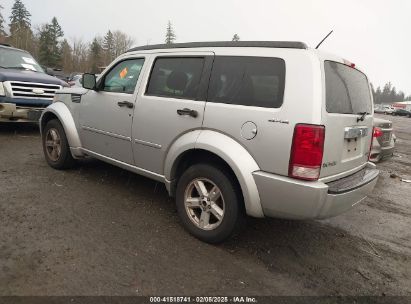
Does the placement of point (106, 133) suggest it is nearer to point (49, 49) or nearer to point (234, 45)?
point (234, 45)

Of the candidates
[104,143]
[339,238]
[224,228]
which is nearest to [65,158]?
[104,143]

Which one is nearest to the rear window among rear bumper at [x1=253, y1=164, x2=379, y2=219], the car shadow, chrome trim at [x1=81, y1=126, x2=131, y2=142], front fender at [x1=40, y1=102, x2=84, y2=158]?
rear bumper at [x1=253, y1=164, x2=379, y2=219]

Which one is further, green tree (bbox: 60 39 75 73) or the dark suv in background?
green tree (bbox: 60 39 75 73)

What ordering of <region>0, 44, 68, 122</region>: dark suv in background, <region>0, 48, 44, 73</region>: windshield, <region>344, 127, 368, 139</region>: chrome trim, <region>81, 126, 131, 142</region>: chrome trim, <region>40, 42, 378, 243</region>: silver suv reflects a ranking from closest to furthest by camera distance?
1. <region>40, 42, 378, 243</region>: silver suv
2. <region>344, 127, 368, 139</region>: chrome trim
3. <region>81, 126, 131, 142</region>: chrome trim
4. <region>0, 44, 68, 122</region>: dark suv in background
5. <region>0, 48, 44, 73</region>: windshield

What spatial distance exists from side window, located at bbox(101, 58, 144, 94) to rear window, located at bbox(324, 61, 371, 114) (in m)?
2.29

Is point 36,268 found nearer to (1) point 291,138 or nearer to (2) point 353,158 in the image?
(1) point 291,138

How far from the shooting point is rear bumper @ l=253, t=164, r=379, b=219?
2.84 meters

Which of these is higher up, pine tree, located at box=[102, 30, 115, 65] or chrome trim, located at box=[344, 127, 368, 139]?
pine tree, located at box=[102, 30, 115, 65]

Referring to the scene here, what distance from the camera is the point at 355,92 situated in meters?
3.57

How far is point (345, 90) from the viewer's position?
3.33m

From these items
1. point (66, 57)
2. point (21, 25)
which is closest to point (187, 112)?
point (66, 57)

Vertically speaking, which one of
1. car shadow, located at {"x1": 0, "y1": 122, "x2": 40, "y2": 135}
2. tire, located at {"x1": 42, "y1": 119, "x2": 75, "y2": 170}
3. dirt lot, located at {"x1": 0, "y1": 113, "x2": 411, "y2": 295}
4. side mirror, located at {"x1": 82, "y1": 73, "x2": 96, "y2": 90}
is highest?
side mirror, located at {"x1": 82, "y1": 73, "x2": 96, "y2": 90}

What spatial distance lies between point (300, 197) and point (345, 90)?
1234 mm

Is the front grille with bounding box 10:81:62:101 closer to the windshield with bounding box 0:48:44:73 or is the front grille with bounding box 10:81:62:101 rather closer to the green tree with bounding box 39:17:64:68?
the windshield with bounding box 0:48:44:73
